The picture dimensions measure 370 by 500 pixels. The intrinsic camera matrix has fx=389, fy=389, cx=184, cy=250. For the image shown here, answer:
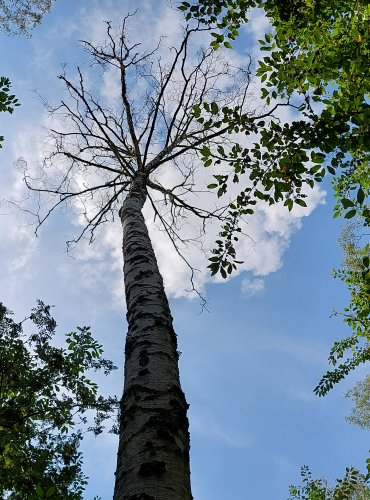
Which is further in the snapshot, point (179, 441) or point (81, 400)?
point (81, 400)

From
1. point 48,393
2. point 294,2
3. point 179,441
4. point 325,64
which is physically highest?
point 294,2

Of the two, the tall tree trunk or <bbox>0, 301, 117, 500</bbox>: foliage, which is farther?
<bbox>0, 301, 117, 500</bbox>: foliage

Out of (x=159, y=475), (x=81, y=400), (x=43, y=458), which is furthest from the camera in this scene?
(x=81, y=400)

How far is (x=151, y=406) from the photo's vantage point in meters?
2.21

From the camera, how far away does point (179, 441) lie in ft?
6.82

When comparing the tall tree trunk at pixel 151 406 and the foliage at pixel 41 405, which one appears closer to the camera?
the tall tree trunk at pixel 151 406

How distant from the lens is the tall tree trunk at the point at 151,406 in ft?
5.85

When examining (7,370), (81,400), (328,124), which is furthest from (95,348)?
(328,124)

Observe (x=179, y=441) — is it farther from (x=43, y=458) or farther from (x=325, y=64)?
(x=43, y=458)

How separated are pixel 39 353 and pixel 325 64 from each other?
5173 millimetres

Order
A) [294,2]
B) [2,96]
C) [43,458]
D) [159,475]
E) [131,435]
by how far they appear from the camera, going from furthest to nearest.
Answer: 1. [43,458]
2. [2,96]
3. [294,2]
4. [131,435]
5. [159,475]

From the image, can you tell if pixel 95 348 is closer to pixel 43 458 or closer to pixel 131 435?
pixel 43 458

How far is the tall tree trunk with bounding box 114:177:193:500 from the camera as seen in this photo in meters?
1.78

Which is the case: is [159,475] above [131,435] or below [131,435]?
below
